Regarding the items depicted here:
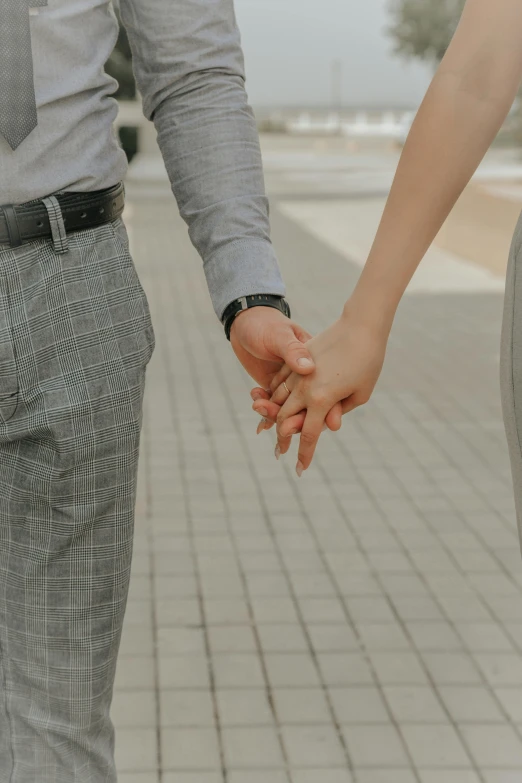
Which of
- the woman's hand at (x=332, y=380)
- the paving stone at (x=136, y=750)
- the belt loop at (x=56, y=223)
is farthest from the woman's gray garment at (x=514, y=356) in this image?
the paving stone at (x=136, y=750)

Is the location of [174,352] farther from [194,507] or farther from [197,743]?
[197,743]

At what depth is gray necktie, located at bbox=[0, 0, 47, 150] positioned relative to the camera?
156cm

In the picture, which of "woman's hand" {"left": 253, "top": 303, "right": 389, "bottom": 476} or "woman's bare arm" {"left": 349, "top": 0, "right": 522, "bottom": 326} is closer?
"woman's bare arm" {"left": 349, "top": 0, "right": 522, "bottom": 326}

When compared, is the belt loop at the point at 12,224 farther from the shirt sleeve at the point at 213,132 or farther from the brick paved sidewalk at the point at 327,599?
the brick paved sidewalk at the point at 327,599

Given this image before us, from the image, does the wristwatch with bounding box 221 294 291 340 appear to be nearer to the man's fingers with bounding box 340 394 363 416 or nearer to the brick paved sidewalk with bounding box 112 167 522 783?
the man's fingers with bounding box 340 394 363 416

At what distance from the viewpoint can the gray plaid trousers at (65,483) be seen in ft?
5.37

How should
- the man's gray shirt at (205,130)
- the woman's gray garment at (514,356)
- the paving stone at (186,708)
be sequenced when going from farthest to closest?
the paving stone at (186,708)
the man's gray shirt at (205,130)
the woman's gray garment at (514,356)

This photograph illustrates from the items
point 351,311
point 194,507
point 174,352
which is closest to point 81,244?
point 351,311

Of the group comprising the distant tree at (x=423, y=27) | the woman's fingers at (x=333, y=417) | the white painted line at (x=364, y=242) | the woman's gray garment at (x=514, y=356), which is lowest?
the distant tree at (x=423, y=27)

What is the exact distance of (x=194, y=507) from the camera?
15.4 ft

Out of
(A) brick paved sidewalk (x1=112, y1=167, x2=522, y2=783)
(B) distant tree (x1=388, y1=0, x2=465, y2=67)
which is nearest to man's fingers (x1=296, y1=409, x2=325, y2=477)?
(A) brick paved sidewalk (x1=112, y1=167, x2=522, y2=783)

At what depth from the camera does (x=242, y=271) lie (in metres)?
1.90

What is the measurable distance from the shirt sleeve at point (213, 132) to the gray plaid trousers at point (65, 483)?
20 centimetres

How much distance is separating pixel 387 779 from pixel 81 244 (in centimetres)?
171
